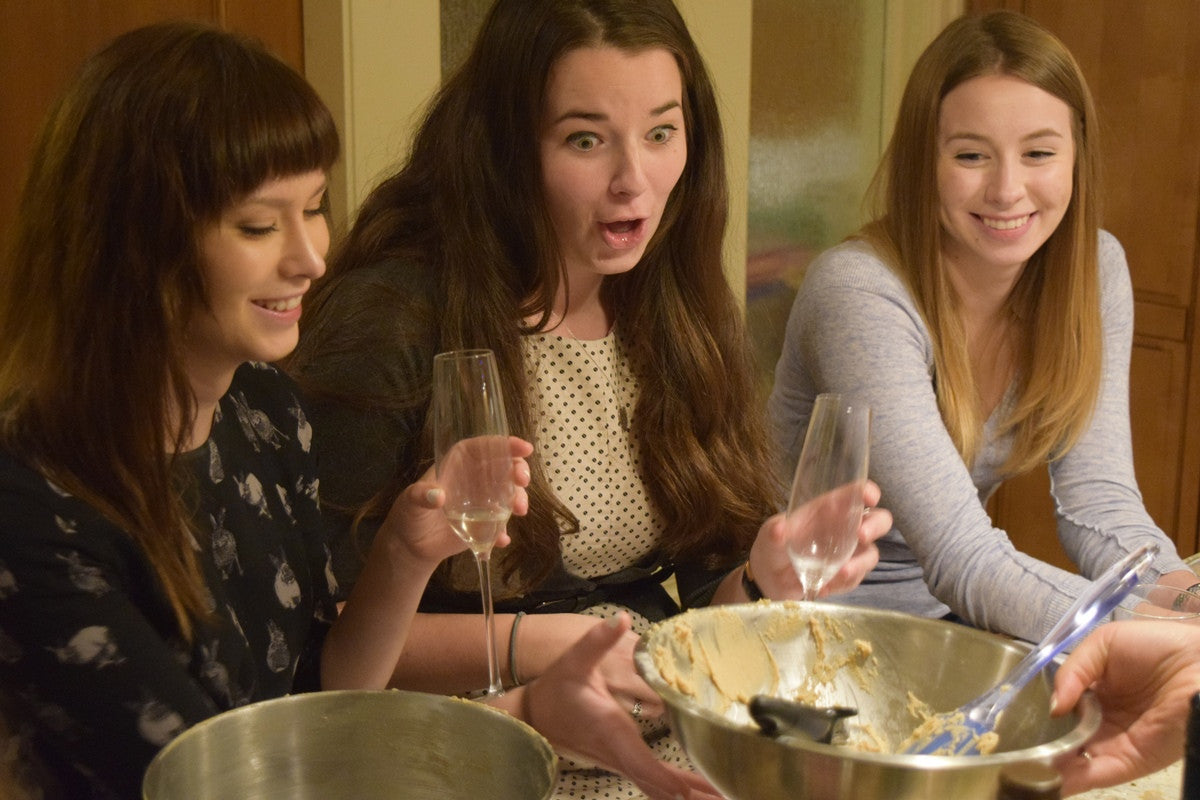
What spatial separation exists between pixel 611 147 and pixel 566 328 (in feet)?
0.87

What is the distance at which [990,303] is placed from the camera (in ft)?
7.07

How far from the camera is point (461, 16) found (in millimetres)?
3471

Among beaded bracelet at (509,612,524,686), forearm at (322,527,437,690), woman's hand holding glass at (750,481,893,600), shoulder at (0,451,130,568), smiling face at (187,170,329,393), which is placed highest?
smiling face at (187,170,329,393)

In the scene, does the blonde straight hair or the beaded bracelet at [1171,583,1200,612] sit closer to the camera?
the beaded bracelet at [1171,583,1200,612]

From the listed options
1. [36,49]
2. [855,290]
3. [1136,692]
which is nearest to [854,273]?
[855,290]

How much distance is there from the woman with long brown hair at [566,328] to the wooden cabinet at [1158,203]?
2292 mm

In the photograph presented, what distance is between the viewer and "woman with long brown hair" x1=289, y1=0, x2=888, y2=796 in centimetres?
156

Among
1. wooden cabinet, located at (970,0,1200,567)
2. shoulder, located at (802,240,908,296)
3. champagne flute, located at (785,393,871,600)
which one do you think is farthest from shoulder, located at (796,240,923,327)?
wooden cabinet, located at (970,0,1200,567)

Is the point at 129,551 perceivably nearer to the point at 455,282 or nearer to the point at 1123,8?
the point at 455,282

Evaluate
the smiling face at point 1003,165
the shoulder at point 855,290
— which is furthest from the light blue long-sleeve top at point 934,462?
the smiling face at point 1003,165

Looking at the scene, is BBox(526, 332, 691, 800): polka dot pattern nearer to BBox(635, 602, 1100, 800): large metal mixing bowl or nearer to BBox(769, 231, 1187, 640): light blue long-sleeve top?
BBox(769, 231, 1187, 640): light blue long-sleeve top

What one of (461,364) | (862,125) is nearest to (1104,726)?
(461,364)

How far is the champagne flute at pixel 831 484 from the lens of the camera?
1177mm

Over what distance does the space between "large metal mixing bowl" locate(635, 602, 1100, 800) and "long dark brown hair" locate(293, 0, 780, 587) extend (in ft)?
1.96
